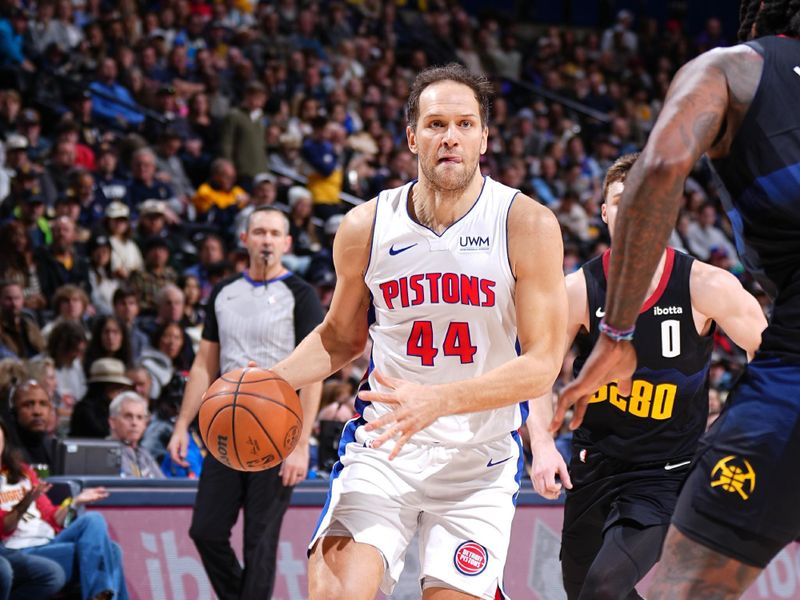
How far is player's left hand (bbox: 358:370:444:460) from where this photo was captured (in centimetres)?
322

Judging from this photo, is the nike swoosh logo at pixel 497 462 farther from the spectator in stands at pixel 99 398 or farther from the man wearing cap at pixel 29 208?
the man wearing cap at pixel 29 208

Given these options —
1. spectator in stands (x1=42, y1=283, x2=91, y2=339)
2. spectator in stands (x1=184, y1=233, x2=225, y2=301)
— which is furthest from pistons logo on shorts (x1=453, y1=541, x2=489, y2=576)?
spectator in stands (x1=184, y1=233, x2=225, y2=301)

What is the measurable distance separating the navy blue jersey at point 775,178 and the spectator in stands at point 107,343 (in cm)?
738

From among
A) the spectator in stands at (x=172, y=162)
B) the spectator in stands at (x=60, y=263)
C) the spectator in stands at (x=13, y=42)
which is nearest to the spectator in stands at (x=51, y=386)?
the spectator in stands at (x=60, y=263)

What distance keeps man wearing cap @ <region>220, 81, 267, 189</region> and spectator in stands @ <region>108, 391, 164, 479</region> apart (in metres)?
5.44

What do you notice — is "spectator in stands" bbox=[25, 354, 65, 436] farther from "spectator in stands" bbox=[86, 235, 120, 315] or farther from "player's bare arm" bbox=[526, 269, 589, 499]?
"player's bare arm" bbox=[526, 269, 589, 499]

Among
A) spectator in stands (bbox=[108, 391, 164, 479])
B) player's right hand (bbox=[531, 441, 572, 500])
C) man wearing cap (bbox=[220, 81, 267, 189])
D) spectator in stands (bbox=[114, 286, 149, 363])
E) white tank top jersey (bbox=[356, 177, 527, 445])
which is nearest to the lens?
white tank top jersey (bbox=[356, 177, 527, 445])

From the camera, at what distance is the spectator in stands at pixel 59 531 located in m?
6.41

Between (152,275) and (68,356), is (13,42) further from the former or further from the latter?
(68,356)

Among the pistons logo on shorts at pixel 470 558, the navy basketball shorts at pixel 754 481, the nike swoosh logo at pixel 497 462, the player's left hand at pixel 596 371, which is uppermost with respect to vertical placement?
the player's left hand at pixel 596 371

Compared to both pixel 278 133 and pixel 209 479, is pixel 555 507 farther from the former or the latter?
pixel 278 133

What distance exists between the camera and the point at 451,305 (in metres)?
3.92

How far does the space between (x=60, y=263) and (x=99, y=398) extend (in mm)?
1958

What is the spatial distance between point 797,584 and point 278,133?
28.1ft
